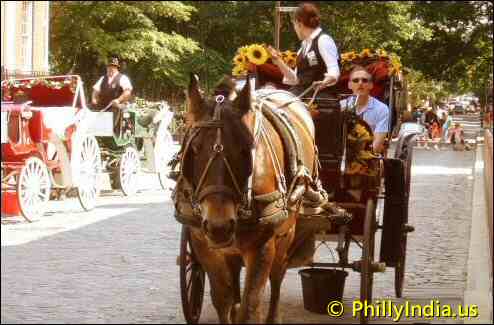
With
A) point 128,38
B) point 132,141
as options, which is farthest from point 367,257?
point 132,141

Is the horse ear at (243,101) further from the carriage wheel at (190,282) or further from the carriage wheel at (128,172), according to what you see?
the carriage wheel at (128,172)

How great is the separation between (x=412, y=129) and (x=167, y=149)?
10358mm

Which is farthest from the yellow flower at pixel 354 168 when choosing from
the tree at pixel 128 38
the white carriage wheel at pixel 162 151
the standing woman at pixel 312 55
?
the white carriage wheel at pixel 162 151

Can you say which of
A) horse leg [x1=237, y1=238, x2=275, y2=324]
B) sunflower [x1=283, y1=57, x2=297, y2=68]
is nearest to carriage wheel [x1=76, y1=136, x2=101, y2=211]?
sunflower [x1=283, y1=57, x2=297, y2=68]

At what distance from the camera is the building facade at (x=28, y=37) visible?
2569 cm

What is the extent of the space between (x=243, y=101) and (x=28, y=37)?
22354 mm

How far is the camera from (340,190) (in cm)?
771

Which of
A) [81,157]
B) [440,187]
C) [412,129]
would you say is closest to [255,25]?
[440,187]

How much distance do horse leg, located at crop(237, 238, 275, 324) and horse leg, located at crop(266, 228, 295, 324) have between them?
0.32m

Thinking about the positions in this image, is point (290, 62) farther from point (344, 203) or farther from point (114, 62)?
point (114, 62)

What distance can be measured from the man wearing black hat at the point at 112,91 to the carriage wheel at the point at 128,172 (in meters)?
1.09

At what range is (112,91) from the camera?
52.5 ft

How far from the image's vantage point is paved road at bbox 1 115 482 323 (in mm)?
7422

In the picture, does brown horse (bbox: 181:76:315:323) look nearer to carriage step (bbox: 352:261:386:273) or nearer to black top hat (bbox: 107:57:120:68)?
carriage step (bbox: 352:261:386:273)
